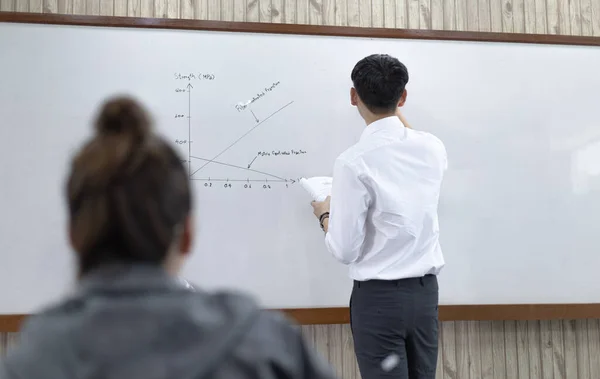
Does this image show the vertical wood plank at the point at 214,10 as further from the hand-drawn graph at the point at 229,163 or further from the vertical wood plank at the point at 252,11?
the hand-drawn graph at the point at 229,163

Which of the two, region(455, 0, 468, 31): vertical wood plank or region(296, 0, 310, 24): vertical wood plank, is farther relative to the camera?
region(455, 0, 468, 31): vertical wood plank

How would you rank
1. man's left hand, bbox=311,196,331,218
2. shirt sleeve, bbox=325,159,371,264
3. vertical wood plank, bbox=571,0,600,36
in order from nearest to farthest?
1. shirt sleeve, bbox=325,159,371,264
2. man's left hand, bbox=311,196,331,218
3. vertical wood plank, bbox=571,0,600,36

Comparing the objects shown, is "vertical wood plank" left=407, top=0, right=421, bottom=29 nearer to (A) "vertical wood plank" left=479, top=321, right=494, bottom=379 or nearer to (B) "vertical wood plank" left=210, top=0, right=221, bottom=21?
(B) "vertical wood plank" left=210, top=0, right=221, bottom=21

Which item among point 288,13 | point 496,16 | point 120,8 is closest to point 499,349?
point 496,16

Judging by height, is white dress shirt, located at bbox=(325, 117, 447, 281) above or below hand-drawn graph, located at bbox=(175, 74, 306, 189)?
above

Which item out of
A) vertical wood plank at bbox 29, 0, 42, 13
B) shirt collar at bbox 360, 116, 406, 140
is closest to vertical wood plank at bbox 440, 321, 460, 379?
shirt collar at bbox 360, 116, 406, 140

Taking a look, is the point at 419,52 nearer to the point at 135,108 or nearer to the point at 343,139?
the point at 343,139

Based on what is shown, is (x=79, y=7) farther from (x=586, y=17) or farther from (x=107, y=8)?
(x=586, y=17)

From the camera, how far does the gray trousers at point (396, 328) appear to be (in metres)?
1.52

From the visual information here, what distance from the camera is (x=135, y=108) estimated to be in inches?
25.7

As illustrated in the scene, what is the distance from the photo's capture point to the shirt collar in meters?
1.59

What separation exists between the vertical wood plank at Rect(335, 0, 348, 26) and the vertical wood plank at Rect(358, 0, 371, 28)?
0.18ft

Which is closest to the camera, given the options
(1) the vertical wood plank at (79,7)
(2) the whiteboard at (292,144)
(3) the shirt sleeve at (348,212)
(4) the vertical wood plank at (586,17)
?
(3) the shirt sleeve at (348,212)

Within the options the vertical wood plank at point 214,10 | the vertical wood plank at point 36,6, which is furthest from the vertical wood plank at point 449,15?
the vertical wood plank at point 36,6
